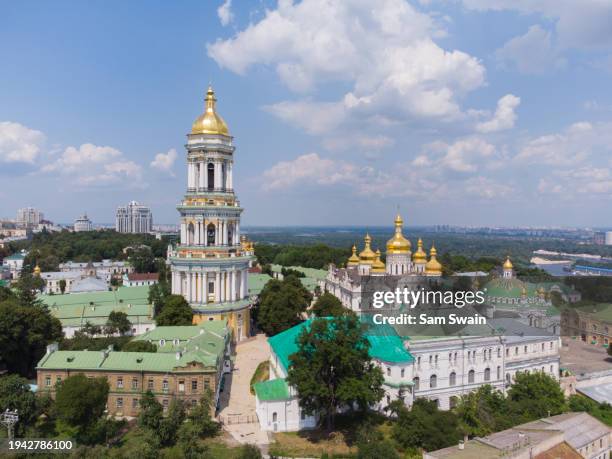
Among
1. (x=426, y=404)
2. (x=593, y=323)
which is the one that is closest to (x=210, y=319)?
(x=426, y=404)

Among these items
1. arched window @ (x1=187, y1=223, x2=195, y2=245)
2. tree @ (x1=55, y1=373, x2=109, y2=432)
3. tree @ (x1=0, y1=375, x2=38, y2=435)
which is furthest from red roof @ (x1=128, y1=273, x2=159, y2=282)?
tree @ (x1=55, y1=373, x2=109, y2=432)

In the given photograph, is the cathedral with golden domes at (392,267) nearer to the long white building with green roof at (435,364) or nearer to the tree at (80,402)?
the long white building with green roof at (435,364)

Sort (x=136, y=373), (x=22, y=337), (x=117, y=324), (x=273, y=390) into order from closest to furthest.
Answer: (x=273, y=390), (x=136, y=373), (x=22, y=337), (x=117, y=324)

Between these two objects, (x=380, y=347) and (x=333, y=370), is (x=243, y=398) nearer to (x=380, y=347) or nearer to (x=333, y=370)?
(x=333, y=370)

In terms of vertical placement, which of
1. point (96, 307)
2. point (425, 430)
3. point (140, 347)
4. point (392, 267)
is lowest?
point (425, 430)

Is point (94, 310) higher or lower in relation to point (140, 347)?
higher

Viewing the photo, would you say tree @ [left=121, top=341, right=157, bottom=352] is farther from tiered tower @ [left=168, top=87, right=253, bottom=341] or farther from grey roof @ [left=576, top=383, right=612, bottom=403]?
grey roof @ [left=576, top=383, right=612, bottom=403]

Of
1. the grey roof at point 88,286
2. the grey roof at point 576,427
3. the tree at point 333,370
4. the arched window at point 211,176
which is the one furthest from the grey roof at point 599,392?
the grey roof at point 88,286

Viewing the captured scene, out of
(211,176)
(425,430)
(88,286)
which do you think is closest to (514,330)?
(425,430)
